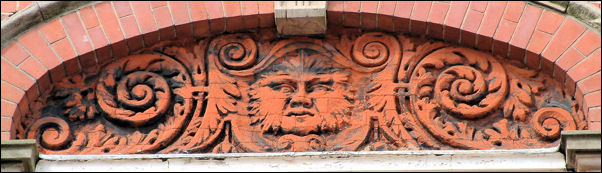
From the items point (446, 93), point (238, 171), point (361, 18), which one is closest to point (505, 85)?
point (446, 93)

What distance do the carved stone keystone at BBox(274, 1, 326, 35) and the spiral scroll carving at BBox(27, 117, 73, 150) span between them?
1550 mm

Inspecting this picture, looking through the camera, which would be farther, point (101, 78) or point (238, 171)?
point (101, 78)

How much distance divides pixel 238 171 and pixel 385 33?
1507 millimetres

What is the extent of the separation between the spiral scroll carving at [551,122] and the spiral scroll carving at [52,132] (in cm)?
296

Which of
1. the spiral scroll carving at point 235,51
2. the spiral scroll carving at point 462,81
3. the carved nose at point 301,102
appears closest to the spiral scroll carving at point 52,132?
the spiral scroll carving at point 235,51

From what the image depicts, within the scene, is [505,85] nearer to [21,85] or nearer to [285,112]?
[285,112]

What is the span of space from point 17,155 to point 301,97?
6.06ft

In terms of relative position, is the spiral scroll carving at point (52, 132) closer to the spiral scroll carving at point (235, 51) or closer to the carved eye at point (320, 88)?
the spiral scroll carving at point (235, 51)

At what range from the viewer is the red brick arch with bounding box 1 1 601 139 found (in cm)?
1054

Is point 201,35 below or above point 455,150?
above

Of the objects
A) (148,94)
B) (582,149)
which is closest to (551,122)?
(582,149)

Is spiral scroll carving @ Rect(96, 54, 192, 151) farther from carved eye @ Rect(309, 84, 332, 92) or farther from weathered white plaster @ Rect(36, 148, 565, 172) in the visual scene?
carved eye @ Rect(309, 84, 332, 92)

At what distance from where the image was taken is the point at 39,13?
10812mm

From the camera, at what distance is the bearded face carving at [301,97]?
34.7 feet
